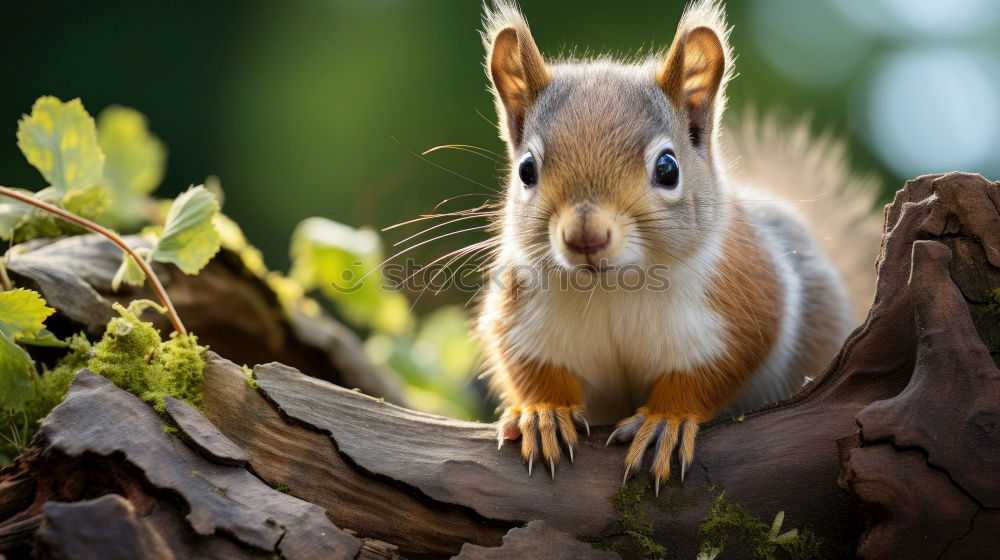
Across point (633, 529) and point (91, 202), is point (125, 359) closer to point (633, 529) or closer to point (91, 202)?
point (91, 202)

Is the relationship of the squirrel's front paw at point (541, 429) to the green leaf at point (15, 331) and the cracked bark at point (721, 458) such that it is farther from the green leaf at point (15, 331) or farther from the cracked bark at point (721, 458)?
the green leaf at point (15, 331)

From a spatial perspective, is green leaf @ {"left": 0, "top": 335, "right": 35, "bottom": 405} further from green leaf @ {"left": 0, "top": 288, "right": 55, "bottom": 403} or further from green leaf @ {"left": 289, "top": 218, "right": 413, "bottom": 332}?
green leaf @ {"left": 289, "top": 218, "right": 413, "bottom": 332}

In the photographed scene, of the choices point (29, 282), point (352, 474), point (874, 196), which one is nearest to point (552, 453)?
point (352, 474)

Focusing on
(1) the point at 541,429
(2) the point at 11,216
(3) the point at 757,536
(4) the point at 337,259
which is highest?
(2) the point at 11,216

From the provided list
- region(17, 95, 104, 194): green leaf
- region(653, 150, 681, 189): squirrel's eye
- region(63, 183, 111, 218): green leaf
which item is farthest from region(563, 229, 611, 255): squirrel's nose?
region(63, 183, 111, 218): green leaf

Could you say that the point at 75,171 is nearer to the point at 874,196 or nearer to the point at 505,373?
the point at 505,373

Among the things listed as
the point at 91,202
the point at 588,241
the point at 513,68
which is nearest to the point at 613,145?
the point at 588,241

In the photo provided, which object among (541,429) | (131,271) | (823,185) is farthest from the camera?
(823,185)
